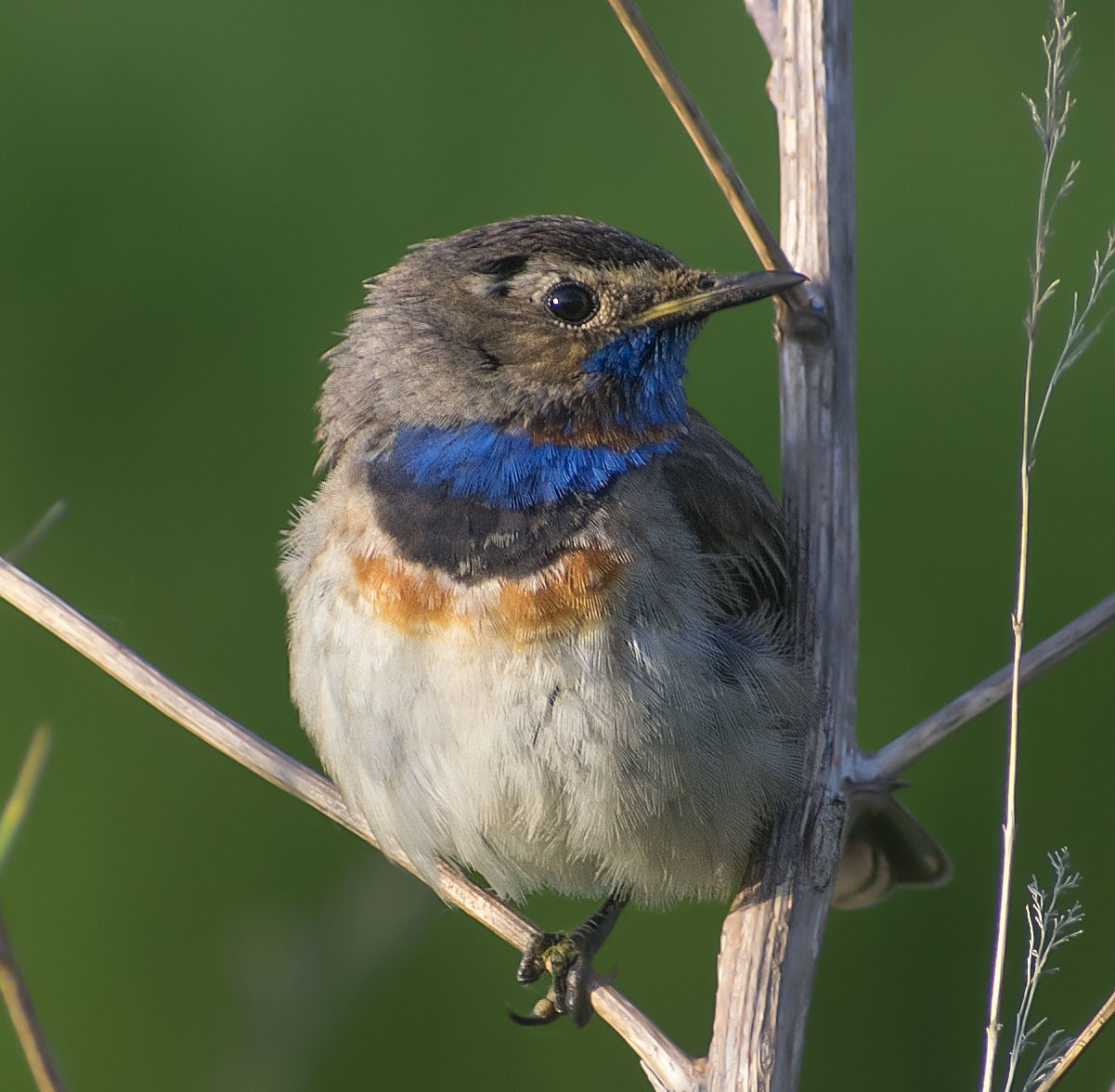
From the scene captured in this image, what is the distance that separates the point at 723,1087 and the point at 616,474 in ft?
3.84

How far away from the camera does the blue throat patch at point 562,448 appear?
279 centimetres

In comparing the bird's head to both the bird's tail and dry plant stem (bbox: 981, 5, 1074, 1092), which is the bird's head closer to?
dry plant stem (bbox: 981, 5, 1074, 1092)

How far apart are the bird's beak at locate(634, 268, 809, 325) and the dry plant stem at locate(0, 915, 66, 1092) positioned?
1.67m

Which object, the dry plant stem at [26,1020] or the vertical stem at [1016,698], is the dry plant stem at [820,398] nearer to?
the vertical stem at [1016,698]

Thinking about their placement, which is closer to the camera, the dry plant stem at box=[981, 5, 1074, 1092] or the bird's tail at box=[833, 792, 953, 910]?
the dry plant stem at box=[981, 5, 1074, 1092]

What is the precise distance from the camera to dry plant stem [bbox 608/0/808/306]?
2377 millimetres

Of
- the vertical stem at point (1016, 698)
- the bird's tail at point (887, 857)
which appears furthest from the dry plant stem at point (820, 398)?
the vertical stem at point (1016, 698)

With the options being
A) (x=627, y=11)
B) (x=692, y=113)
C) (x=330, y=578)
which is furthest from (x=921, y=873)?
(x=627, y=11)

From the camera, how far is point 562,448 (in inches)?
112

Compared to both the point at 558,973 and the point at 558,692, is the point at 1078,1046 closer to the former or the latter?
the point at 558,692

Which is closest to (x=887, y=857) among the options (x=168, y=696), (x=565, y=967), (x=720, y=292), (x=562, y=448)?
(x=565, y=967)

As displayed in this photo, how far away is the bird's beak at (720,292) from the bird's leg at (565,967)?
1.35 m

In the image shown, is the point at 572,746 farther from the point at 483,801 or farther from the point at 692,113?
the point at 692,113

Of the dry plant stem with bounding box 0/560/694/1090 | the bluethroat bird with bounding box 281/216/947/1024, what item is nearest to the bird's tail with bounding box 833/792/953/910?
the bluethroat bird with bounding box 281/216/947/1024
